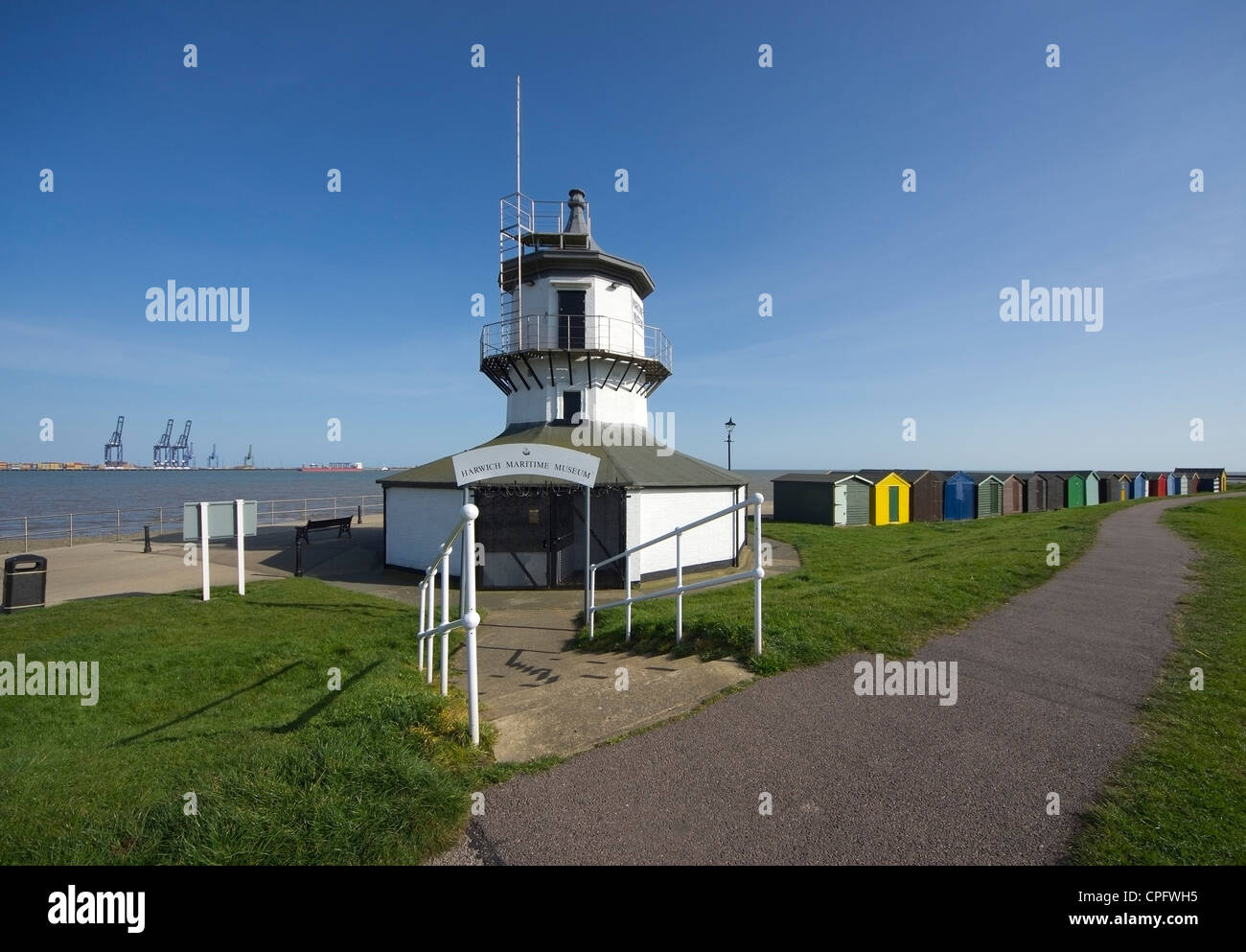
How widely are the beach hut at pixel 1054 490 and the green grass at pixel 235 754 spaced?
1745 inches

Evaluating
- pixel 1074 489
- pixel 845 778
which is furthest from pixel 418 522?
pixel 1074 489

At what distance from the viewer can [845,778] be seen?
12.8 feet

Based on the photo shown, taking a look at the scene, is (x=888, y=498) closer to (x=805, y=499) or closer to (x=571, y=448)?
(x=805, y=499)

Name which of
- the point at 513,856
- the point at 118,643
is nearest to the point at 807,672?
the point at 513,856

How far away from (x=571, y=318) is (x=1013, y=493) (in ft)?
109

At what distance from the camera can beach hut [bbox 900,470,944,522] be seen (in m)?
31.9

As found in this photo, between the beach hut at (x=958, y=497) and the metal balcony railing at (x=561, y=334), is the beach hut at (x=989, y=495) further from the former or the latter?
the metal balcony railing at (x=561, y=334)

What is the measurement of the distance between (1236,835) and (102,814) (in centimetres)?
658

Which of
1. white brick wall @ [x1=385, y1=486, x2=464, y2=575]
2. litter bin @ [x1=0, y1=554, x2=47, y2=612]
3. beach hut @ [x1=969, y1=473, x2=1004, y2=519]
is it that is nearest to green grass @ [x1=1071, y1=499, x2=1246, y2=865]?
white brick wall @ [x1=385, y1=486, x2=464, y2=575]

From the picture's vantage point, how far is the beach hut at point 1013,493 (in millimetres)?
35875

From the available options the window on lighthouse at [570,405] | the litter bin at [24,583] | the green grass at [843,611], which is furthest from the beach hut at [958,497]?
the litter bin at [24,583]

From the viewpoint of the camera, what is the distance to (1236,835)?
123 inches
